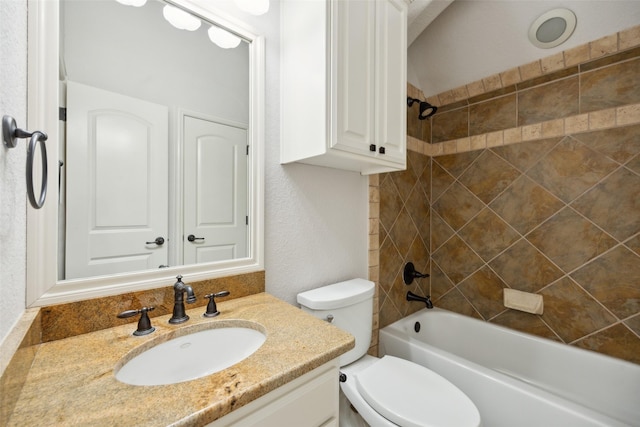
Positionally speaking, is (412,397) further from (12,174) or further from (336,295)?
(12,174)

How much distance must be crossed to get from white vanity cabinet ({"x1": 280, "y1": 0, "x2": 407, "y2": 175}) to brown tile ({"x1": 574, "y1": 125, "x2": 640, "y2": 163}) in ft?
3.98

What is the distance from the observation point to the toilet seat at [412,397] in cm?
93

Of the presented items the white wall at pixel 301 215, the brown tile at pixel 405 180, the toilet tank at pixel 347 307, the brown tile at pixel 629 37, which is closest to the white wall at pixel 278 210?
the white wall at pixel 301 215

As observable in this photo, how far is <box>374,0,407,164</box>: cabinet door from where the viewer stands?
47.6 inches

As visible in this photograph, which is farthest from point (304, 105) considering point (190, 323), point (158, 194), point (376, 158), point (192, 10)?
point (190, 323)

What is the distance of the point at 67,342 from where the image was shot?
73 centimetres

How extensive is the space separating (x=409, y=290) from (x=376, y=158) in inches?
49.1

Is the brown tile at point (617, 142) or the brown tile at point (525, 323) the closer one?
the brown tile at point (617, 142)

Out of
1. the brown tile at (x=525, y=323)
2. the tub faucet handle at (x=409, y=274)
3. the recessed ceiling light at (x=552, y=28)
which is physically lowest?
the brown tile at (x=525, y=323)

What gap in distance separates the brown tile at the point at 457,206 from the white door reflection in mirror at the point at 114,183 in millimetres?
2009

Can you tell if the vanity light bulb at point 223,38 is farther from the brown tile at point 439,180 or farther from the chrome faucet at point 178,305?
the brown tile at point 439,180

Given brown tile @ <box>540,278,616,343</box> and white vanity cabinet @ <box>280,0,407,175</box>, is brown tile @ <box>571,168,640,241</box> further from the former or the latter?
white vanity cabinet @ <box>280,0,407,175</box>

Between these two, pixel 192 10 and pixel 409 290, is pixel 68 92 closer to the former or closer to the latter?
pixel 192 10

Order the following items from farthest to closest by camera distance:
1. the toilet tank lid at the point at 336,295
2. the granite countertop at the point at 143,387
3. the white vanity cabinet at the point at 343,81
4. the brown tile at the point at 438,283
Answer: the brown tile at the point at 438,283
the toilet tank lid at the point at 336,295
the white vanity cabinet at the point at 343,81
the granite countertop at the point at 143,387
